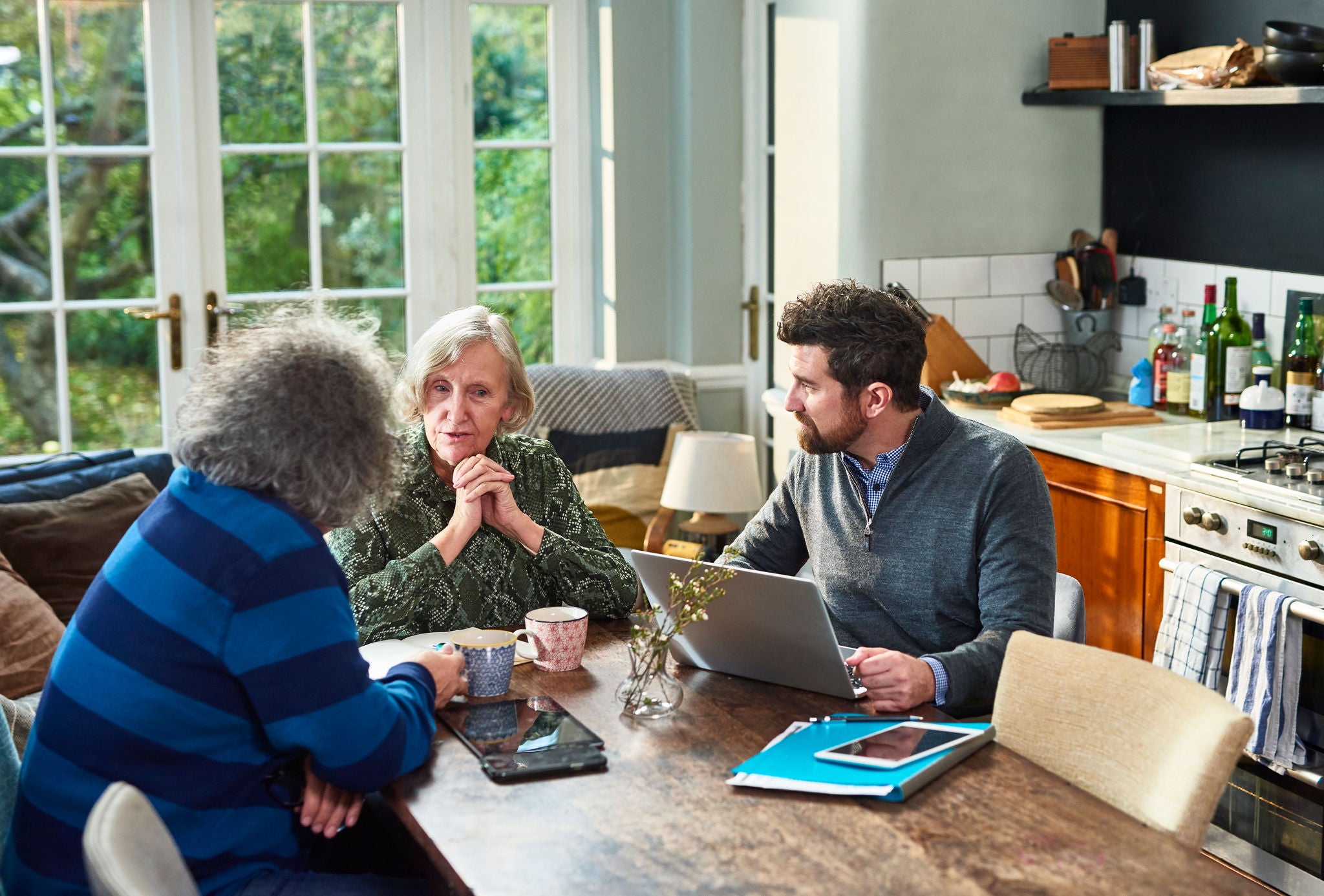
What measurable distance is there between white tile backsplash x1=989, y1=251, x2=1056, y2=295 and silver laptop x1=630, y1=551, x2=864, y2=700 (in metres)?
2.40

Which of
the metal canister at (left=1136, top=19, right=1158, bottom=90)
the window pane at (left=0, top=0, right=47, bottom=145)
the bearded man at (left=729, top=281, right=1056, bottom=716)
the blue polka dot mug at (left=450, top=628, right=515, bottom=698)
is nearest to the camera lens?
the blue polka dot mug at (left=450, top=628, right=515, bottom=698)

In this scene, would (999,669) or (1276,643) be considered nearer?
(999,669)

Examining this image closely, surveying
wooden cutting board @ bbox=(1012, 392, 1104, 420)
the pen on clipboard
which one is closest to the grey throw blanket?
wooden cutting board @ bbox=(1012, 392, 1104, 420)

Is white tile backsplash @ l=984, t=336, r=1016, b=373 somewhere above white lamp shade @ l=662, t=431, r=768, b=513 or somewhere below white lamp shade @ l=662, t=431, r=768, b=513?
above

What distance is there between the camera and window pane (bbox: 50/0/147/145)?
13.0ft

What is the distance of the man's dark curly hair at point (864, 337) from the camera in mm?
2242

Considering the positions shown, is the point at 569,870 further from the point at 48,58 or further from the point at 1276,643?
the point at 48,58

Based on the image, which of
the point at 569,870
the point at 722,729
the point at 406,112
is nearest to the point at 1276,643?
the point at 722,729

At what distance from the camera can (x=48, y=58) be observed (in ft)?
13.0

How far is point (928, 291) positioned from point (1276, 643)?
63.4 inches

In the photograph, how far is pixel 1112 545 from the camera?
3.35 metres

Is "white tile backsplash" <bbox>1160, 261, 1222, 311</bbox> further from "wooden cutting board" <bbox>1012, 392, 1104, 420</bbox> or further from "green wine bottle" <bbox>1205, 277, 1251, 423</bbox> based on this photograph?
"wooden cutting board" <bbox>1012, 392, 1104, 420</bbox>

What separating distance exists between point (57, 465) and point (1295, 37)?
3.14 meters

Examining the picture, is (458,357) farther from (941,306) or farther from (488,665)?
→ (941,306)
